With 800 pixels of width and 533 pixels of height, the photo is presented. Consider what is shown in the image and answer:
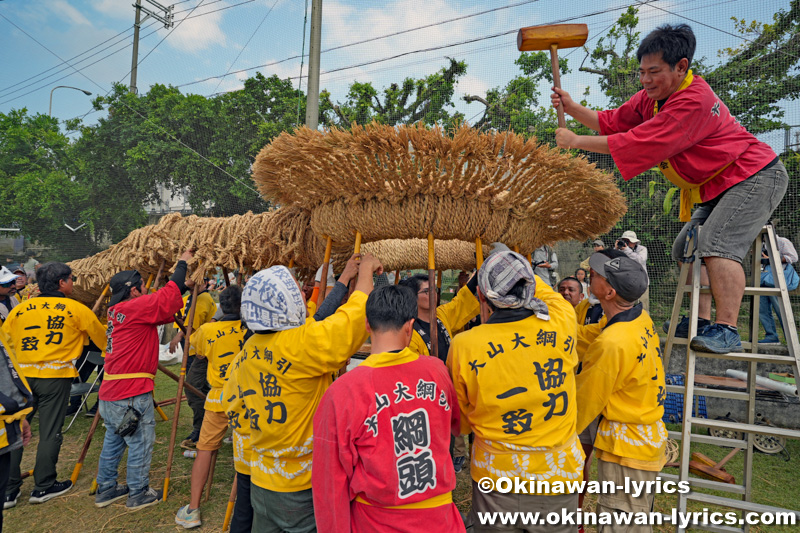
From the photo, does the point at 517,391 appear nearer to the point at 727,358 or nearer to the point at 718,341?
the point at 718,341

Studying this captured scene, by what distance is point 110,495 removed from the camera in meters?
3.35

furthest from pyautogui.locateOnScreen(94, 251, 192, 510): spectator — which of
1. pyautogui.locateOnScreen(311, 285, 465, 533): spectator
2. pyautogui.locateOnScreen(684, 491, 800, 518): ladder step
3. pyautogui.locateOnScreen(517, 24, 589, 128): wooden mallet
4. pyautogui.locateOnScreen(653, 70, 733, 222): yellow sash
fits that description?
pyautogui.locateOnScreen(684, 491, 800, 518): ladder step

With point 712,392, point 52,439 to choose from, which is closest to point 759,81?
point 712,392

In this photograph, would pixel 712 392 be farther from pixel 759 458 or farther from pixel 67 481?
pixel 67 481

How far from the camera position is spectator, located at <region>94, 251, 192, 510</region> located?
323cm

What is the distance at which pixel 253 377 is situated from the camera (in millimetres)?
1908

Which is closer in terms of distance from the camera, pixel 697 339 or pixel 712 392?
pixel 697 339

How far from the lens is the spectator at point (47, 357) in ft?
11.3

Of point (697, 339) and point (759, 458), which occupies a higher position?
point (697, 339)

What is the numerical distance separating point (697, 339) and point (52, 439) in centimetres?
461

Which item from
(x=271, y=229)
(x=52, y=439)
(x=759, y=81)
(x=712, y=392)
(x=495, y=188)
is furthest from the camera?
(x=759, y=81)

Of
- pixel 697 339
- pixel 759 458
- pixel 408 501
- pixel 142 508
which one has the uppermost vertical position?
pixel 697 339

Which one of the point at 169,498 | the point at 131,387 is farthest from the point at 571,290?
the point at 169,498

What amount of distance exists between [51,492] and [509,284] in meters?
4.10
